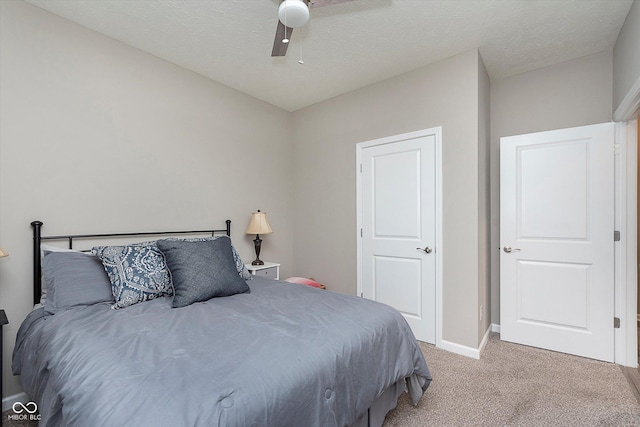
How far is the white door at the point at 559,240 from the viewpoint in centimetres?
254

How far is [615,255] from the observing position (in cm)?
249

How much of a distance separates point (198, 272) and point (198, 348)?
82 cm

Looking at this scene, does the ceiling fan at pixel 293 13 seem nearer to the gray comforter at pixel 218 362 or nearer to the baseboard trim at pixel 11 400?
the gray comforter at pixel 218 362

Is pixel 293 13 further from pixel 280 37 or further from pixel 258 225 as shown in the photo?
pixel 258 225

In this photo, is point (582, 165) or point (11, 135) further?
point (582, 165)

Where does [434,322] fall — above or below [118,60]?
below

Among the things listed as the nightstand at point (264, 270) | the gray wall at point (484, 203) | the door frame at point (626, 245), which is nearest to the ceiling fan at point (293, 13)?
the gray wall at point (484, 203)

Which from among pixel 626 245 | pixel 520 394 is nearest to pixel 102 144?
pixel 520 394

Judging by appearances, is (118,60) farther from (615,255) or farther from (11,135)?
(615,255)

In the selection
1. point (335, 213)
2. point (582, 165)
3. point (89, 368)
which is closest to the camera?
point (89, 368)

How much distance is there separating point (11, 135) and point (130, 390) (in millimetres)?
2065

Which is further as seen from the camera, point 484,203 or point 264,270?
point 264,270

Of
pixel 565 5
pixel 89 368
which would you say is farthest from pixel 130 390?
pixel 565 5

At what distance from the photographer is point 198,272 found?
198cm
